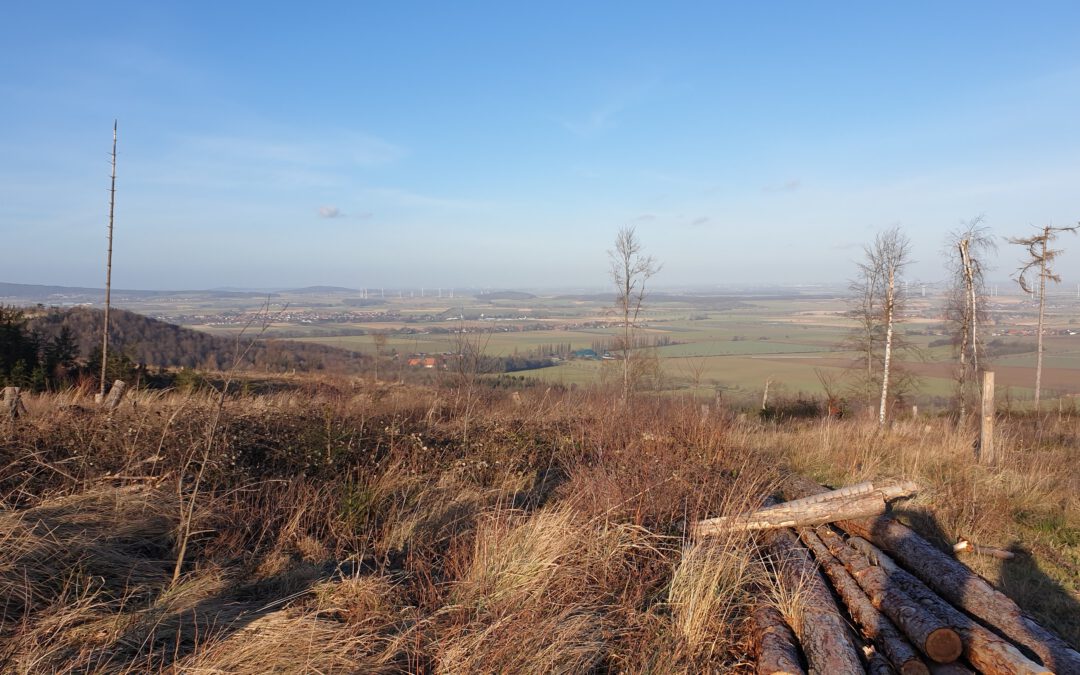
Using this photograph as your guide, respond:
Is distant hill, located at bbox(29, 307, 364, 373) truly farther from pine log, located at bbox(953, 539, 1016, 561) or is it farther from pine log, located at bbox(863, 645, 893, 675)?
pine log, located at bbox(863, 645, 893, 675)

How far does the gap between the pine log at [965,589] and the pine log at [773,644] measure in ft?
4.41

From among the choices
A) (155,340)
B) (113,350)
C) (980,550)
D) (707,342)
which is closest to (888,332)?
(980,550)

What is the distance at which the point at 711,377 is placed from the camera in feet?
93.5

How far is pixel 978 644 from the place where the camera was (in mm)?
3551

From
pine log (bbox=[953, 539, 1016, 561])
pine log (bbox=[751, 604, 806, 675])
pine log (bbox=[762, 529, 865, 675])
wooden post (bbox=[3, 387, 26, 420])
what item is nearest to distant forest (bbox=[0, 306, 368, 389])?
wooden post (bbox=[3, 387, 26, 420])

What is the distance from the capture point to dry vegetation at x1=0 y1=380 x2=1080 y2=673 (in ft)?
11.0

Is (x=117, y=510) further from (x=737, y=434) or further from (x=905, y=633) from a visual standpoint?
(x=737, y=434)

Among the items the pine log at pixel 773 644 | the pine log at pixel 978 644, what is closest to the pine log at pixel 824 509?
the pine log at pixel 978 644

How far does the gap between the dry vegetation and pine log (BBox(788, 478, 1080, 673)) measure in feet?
3.27

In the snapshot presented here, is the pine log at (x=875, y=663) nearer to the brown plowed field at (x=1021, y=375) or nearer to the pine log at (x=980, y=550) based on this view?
the pine log at (x=980, y=550)

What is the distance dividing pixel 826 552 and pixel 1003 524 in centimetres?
278

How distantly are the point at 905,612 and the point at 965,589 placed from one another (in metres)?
0.79

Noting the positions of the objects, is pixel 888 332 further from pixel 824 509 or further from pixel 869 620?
pixel 869 620

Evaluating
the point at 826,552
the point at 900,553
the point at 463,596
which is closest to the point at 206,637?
the point at 463,596
